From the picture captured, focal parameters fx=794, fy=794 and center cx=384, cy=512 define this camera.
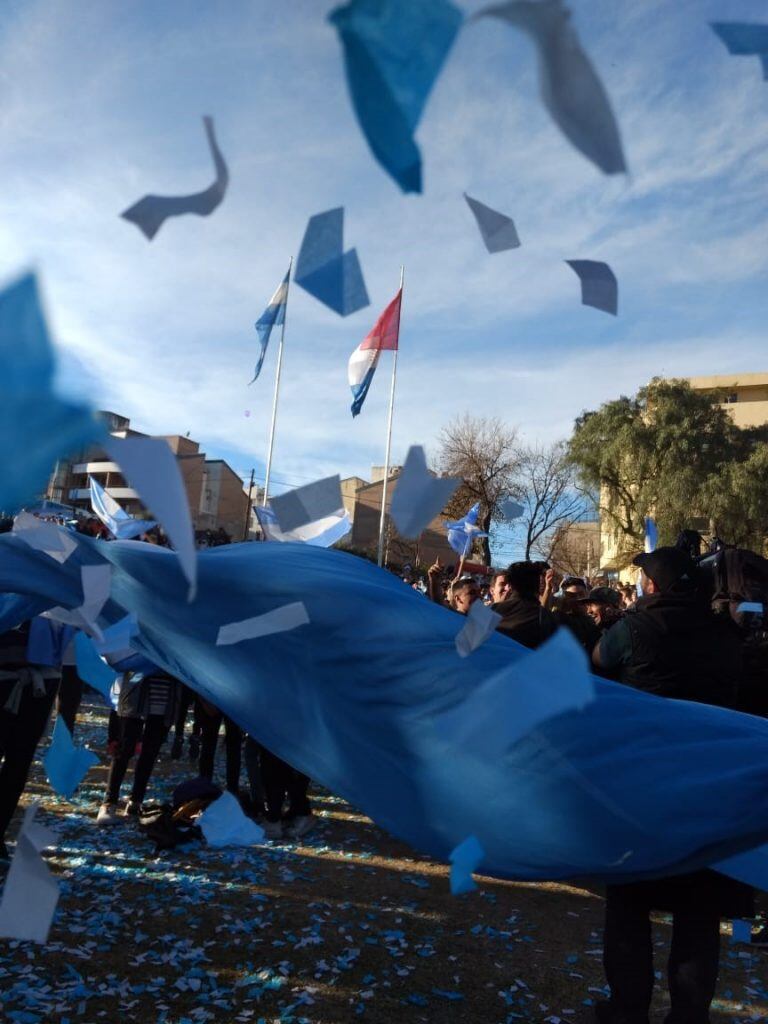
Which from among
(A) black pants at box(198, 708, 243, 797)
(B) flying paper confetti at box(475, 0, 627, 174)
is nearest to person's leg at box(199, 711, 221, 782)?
(A) black pants at box(198, 708, 243, 797)

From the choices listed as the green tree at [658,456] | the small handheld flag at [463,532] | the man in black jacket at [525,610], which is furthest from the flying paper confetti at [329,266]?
the green tree at [658,456]

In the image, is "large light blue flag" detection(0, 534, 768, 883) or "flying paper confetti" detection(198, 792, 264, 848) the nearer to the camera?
"large light blue flag" detection(0, 534, 768, 883)

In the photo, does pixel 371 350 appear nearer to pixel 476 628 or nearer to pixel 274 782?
pixel 274 782

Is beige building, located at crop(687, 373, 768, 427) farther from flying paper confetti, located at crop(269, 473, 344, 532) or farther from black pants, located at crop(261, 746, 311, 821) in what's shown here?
flying paper confetti, located at crop(269, 473, 344, 532)

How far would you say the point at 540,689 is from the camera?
181cm

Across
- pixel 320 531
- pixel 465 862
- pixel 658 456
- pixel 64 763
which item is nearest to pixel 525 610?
pixel 320 531

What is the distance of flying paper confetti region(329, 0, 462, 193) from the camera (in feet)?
4.78

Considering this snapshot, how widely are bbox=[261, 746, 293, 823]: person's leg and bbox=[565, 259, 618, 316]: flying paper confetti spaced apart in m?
4.57

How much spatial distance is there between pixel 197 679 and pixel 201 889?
233 centimetres

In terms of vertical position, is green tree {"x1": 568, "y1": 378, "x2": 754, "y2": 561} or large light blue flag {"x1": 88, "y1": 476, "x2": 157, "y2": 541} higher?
green tree {"x1": 568, "y1": 378, "x2": 754, "y2": 561}

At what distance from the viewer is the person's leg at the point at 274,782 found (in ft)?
18.7

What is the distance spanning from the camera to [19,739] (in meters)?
4.39

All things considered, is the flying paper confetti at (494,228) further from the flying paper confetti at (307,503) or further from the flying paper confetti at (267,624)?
the flying paper confetti at (267,624)

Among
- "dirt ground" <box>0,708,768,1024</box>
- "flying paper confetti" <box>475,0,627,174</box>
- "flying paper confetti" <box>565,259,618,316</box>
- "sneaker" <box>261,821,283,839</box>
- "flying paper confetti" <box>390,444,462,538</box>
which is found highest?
"flying paper confetti" <box>475,0,627,174</box>
